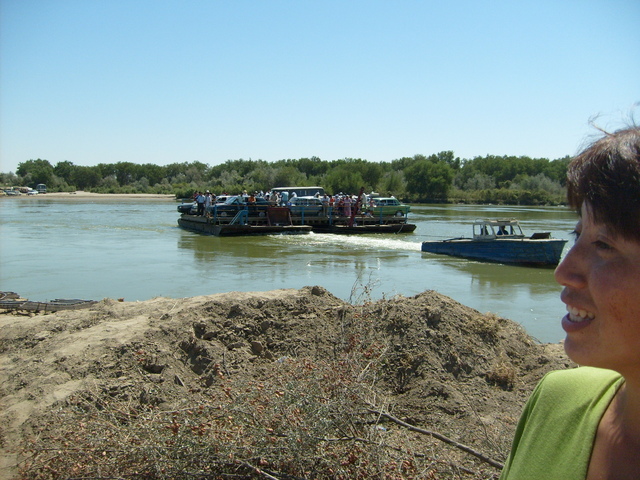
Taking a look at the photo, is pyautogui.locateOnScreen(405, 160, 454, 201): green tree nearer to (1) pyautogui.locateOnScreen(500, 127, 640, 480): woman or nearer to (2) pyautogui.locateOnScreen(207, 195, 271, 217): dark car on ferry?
(2) pyautogui.locateOnScreen(207, 195, 271, 217): dark car on ferry

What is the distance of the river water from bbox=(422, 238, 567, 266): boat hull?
47 cm

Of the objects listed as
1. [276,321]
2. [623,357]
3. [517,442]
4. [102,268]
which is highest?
[623,357]

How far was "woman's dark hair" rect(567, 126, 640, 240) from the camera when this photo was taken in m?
1.00

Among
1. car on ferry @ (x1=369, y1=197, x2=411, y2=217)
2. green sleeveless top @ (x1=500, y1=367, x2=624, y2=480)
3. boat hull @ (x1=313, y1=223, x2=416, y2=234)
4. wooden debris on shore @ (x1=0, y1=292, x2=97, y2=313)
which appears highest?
green sleeveless top @ (x1=500, y1=367, x2=624, y2=480)

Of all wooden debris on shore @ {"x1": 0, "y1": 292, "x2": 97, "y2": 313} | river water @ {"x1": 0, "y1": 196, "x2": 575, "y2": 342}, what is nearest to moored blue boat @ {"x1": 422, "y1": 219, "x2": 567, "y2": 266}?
river water @ {"x1": 0, "y1": 196, "x2": 575, "y2": 342}

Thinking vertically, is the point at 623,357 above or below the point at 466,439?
above

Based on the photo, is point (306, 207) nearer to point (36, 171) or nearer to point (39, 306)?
point (39, 306)

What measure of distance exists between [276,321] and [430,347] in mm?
1817

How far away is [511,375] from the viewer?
6.16 metres

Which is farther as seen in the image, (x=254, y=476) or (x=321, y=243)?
(x=321, y=243)

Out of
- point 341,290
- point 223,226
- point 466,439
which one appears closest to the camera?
point 466,439

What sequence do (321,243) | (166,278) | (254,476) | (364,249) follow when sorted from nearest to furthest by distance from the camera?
(254,476) → (166,278) → (364,249) → (321,243)

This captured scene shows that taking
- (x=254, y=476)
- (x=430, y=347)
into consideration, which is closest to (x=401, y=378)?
(x=430, y=347)

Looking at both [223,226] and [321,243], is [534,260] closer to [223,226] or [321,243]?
[321,243]
